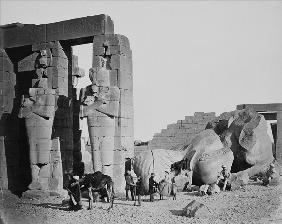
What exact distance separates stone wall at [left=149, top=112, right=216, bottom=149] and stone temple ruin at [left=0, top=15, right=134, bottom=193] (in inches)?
228

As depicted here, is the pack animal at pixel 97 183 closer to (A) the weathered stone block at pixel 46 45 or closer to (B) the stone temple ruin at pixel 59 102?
(B) the stone temple ruin at pixel 59 102

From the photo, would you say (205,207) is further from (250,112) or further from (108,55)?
(250,112)

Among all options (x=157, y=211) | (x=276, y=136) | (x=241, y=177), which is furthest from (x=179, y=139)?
(x=157, y=211)

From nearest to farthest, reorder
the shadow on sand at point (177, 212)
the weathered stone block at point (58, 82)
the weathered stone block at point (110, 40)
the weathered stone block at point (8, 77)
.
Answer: the shadow on sand at point (177, 212), the weathered stone block at point (110, 40), the weathered stone block at point (58, 82), the weathered stone block at point (8, 77)

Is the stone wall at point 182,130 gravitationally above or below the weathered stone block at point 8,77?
below

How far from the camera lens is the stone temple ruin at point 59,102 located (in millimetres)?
13422

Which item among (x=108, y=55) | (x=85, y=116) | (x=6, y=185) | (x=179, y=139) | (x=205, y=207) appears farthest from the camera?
(x=179, y=139)

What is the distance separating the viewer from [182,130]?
22016mm

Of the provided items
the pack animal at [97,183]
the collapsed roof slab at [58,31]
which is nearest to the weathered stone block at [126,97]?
the collapsed roof slab at [58,31]

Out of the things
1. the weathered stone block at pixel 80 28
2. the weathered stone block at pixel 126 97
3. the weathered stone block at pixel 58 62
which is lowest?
the weathered stone block at pixel 126 97

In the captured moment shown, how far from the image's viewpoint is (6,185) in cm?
1653

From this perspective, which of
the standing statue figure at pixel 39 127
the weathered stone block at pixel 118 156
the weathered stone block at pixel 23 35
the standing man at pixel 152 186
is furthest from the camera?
the weathered stone block at pixel 23 35

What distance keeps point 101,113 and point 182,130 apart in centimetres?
944

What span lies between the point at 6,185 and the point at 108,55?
21.0 feet
